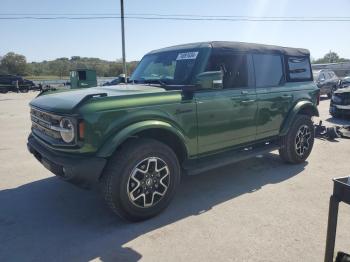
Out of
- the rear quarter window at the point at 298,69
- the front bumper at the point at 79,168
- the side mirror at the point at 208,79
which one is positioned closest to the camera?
the front bumper at the point at 79,168

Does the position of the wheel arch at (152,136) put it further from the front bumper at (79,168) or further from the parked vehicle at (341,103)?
the parked vehicle at (341,103)

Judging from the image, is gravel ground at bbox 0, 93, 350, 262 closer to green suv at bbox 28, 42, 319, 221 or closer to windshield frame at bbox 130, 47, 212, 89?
green suv at bbox 28, 42, 319, 221

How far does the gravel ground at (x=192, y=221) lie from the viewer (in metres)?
3.04

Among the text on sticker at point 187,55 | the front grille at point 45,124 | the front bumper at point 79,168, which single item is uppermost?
the text on sticker at point 187,55

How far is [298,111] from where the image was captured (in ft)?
18.5

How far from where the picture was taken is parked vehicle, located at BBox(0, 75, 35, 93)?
1069 inches

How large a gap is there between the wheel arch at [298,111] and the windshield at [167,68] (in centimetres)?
216

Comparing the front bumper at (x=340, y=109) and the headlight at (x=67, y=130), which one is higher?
the headlight at (x=67, y=130)

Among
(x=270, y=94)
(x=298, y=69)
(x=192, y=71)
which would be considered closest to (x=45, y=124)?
(x=192, y=71)

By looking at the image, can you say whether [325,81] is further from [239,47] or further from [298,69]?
[239,47]

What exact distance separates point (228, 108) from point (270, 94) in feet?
3.52

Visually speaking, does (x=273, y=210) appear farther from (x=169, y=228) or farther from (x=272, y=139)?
(x=272, y=139)

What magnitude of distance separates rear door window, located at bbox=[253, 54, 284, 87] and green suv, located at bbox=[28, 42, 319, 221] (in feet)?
0.05

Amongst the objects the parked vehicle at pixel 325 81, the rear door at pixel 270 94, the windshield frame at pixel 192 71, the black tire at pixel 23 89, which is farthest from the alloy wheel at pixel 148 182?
the black tire at pixel 23 89
